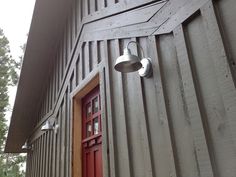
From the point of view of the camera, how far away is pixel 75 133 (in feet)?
13.4

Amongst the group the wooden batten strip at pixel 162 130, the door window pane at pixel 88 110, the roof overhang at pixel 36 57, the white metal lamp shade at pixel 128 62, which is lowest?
the wooden batten strip at pixel 162 130

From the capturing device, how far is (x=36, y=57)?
6.00m

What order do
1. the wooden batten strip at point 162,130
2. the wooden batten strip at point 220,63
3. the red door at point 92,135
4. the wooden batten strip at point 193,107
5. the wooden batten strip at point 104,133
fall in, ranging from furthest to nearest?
1. the red door at point 92,135
2. the wooden batten strip at point 104,133
3. the wooden batten strip at point 162,130
4. the wooden batten strip at point 193,107
5. the wooden batten strip at point 220,63

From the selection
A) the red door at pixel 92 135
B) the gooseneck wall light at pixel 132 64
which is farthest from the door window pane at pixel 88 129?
the gooseneck wall light at pixel 132 64

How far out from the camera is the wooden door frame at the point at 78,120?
3783 mm

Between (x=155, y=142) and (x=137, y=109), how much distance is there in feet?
1.34

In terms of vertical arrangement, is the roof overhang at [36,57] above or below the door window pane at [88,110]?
above

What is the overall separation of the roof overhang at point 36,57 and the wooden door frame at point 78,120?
1.88 metres

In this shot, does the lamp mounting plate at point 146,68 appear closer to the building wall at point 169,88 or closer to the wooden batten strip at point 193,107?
the building wall at point 169,88

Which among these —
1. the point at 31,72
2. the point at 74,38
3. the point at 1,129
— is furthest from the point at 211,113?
the point at 1,129

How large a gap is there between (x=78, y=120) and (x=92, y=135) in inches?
21.6

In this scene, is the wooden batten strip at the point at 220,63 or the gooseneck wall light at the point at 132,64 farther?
the gooseneck wall light at the point at 132,64

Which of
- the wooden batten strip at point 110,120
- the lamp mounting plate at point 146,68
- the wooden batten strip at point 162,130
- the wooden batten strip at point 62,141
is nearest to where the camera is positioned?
the wooden batten strip at point 162,130

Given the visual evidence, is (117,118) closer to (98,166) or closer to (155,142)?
(155,142)
